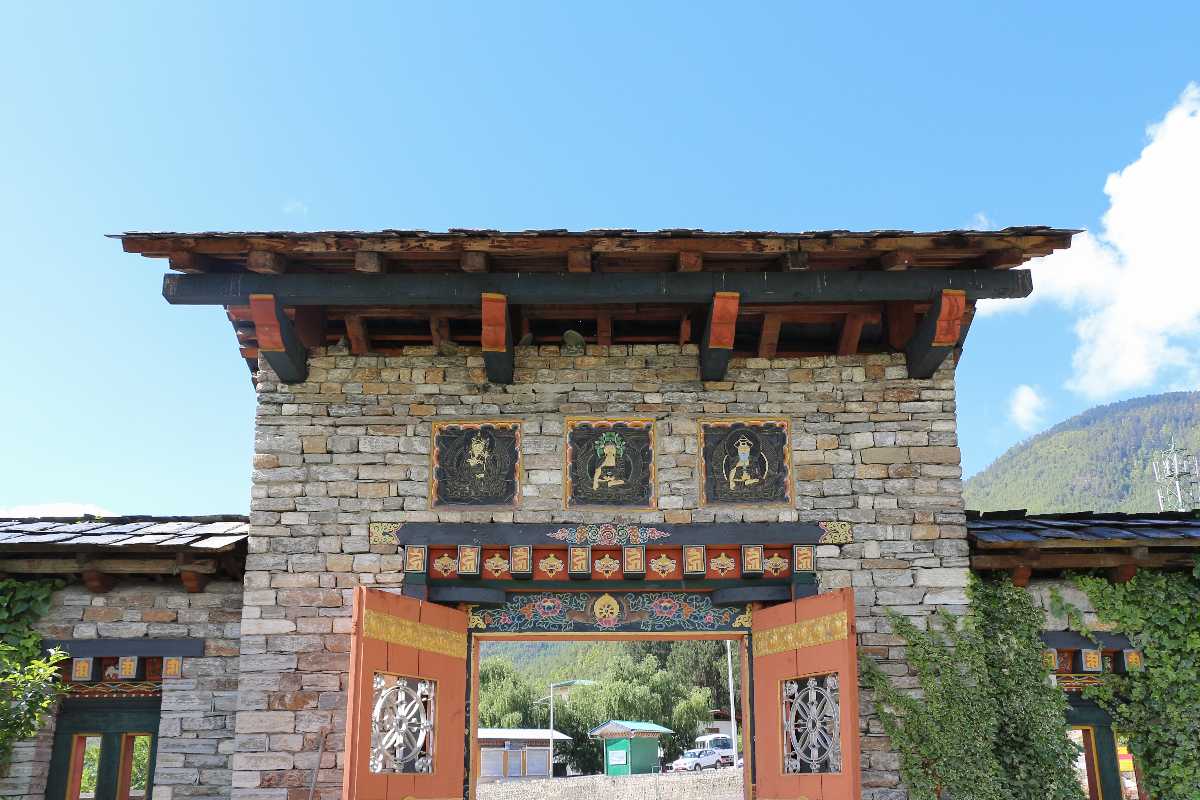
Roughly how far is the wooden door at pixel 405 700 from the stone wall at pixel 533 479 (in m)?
0.62

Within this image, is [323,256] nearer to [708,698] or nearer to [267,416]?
[267,416]

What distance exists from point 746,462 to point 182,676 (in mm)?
4697

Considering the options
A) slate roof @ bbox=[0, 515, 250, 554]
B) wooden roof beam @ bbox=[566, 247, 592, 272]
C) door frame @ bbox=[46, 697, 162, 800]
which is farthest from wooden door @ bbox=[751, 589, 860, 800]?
door frame @ bbox=[46, 697, 162, 800]

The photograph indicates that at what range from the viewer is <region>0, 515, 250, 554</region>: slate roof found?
25.7ft

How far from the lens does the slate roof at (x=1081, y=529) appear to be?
7785mm

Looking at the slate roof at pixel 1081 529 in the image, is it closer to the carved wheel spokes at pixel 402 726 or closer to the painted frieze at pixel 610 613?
the painted frieze at pixel 610 613

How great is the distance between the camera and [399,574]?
7.78 m

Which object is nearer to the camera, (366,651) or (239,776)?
(366,651)

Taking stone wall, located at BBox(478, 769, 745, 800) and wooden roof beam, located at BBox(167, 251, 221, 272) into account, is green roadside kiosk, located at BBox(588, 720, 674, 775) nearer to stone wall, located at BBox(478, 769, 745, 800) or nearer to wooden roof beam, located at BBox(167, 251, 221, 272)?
stone wall, located at BBox(478, 769, 745, 800)

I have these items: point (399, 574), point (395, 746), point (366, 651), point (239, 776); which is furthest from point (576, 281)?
point (239, 776)

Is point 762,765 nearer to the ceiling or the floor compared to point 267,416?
nearer to the floor

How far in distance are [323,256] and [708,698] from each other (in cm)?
2824

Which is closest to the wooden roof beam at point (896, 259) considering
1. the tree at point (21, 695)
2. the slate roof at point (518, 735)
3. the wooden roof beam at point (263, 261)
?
the wooden roof beam at point (263, 261)

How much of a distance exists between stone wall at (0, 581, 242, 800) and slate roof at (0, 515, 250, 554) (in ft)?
1.38
